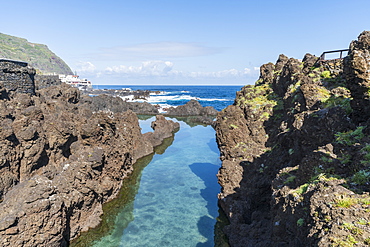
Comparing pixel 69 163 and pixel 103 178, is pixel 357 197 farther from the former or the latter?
pixel 103 178

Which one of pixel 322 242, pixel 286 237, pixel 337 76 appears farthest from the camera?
pixel 337 76

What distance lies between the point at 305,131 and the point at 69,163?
14.4 m

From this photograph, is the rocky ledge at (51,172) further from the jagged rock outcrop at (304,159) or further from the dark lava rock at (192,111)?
the dark lava rock at (192,111)

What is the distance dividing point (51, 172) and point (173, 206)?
30.1ft

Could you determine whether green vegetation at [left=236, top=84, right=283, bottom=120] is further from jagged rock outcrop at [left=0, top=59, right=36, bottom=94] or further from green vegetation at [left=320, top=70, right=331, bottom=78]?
jagged rock outcrop at [left=0, top=59, right=36, bottom=94]

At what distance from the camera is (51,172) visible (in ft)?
46.7

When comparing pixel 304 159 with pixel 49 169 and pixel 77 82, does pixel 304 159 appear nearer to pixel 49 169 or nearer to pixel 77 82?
pixel 49 169

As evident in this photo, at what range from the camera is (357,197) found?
5.12 meters

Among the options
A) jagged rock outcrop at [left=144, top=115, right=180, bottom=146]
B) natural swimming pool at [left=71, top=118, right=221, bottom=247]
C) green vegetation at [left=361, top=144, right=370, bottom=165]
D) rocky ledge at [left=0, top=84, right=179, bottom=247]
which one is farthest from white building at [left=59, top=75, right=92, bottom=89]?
green vegetation at [left=361, top=144, right=370, bottom=165]

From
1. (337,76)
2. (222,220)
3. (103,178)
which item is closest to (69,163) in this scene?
(103,178)

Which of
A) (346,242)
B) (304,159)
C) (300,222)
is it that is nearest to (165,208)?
(304,159)

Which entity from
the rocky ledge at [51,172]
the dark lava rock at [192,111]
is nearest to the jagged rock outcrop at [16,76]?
the rocky ledge at [51,172]

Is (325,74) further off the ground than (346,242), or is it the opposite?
(325,74)

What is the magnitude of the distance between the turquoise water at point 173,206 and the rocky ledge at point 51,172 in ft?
7.18
